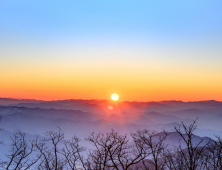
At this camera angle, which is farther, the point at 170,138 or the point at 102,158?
the point at 170,138

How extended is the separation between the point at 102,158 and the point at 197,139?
4424 inches

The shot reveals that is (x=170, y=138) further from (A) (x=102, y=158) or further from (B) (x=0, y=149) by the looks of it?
(B) (x=0, y=149)

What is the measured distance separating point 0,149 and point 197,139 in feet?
540

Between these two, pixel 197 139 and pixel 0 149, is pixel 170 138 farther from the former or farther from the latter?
pixel 0 149

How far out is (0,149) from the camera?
19000 cm

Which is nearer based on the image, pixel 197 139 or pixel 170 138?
pixel 197 139

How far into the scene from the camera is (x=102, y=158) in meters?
15.4

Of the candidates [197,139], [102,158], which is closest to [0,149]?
[197,139]

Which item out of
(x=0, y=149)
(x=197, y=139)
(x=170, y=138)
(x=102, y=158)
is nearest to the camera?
(x=102, y=158)

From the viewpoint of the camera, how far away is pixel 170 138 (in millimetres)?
131375

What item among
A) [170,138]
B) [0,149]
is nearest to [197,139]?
[170,138]

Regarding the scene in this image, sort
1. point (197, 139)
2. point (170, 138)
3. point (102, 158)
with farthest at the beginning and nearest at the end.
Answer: point (170, 138) < point (197, 139) < point (102, 158)

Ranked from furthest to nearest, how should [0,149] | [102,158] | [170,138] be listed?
1. [0,149]
2. [170,138]
3. [102,158]

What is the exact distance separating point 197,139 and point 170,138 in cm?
1964
